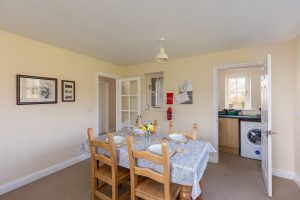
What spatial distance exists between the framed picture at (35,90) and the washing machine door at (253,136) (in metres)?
4.04

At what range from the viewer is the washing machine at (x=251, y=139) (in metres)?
3.28

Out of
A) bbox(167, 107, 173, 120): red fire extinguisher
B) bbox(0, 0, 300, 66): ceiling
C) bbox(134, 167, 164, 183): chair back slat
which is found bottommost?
bbox(134, 167, 164, 183): chair back slat

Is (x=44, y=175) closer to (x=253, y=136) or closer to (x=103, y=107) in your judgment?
(x=103, y=107)

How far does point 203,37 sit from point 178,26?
1.90 feet

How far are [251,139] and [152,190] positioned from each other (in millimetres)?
2903

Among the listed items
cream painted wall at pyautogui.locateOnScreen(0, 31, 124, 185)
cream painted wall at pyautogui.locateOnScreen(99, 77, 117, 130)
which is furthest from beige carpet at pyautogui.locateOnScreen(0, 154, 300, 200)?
cream painted wall at pyautogui.locateOnScreen(99, 77, 117, 130)

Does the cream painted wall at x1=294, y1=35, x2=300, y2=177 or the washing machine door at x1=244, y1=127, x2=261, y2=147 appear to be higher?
the cream painted wall at x1=294, y1=35, x2=300, y2=177

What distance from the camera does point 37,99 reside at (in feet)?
8.15

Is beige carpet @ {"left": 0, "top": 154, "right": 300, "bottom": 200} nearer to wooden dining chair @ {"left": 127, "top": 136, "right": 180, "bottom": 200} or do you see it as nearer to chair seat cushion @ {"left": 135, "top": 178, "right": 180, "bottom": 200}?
chair seat cushion @ {"left": 135, "top": 178, "right": 180, "bottom": 200}

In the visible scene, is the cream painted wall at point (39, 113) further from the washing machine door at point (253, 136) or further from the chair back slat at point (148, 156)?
the washing machine door at point (253, 136)

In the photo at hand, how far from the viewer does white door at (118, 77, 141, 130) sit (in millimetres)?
3982

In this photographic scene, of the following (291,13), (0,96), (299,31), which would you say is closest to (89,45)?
(0,96)

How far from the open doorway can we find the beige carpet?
289cm

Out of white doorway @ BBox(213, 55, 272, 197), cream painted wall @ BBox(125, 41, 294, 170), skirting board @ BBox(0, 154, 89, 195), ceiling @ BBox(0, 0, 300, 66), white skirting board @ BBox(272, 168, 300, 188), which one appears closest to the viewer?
ceiling @ BBox(0, 0, 300, 66)
